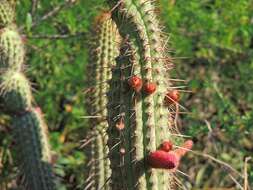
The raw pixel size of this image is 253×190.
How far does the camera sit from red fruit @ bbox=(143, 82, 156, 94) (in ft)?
7.73

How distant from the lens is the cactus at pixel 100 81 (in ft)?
11.4

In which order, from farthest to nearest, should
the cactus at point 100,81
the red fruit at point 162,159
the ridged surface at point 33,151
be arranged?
the ridged surface at point 33,151
the cactus at point 100,81
the red fruit at point 162,159

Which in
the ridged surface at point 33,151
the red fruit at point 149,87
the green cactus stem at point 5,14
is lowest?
the ridged surface at point 33,151

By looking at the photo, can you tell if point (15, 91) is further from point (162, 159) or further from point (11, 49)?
point (162, 159)

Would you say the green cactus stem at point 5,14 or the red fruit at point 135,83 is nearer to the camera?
the red fruit at point 135,83

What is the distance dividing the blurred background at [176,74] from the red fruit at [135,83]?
2.79m

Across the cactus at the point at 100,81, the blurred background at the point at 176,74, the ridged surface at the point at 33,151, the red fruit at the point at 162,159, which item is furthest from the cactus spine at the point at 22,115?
the red fruit at the point at 162,159

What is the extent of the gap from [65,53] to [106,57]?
253 cm

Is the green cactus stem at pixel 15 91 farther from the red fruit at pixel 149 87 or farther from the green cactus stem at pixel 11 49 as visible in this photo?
the red fruit at pixel 149 87

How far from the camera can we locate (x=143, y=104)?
7.82ft

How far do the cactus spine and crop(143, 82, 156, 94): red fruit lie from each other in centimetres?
184

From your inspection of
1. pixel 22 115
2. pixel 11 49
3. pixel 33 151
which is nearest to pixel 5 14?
pixel 11 49

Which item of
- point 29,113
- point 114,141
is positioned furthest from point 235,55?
point 114,141

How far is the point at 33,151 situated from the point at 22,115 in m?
0.24
